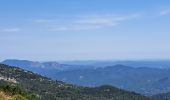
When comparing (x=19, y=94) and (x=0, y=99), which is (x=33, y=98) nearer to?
(x=19, y=94)

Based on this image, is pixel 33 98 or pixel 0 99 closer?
pixel 0 99

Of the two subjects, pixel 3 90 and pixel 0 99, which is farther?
pixel 3 90

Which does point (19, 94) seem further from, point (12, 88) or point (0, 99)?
point (0, 99)

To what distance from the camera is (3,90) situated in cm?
7194

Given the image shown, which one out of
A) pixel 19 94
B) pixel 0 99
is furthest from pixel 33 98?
pixel 0 99

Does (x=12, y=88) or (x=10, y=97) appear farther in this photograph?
(x=12, y=88)

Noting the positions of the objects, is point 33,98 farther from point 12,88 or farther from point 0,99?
point 0,99

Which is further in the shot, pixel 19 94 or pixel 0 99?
pixel 19 94

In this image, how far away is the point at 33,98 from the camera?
76312mm

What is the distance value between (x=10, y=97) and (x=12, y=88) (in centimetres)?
548

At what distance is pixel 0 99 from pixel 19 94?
768cm

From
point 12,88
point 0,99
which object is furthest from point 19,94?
point 0,99

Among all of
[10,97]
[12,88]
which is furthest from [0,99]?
[12,88]

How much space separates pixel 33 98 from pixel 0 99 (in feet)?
38.2
